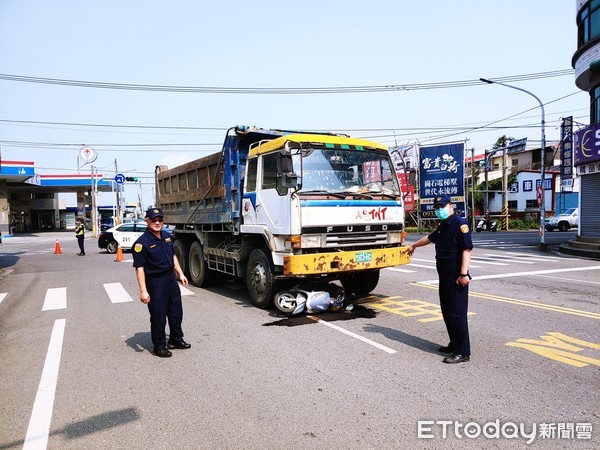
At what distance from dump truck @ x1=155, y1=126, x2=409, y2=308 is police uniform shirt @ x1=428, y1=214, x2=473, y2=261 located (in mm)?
2136

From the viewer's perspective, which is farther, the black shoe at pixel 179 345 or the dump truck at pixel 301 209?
the dump truck at pixel 301 209

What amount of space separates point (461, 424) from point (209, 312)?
16.3 ft

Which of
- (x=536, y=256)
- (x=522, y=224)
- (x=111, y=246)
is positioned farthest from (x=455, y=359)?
(x=522, y=224)

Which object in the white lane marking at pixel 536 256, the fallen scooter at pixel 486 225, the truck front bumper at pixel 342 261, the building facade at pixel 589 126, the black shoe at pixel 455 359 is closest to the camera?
the black shoe at pixel 455 359

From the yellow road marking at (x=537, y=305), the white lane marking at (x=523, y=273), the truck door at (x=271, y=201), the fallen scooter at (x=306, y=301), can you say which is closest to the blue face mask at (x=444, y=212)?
the truck door at (x=271, y=201)

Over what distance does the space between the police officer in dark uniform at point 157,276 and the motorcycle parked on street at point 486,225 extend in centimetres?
3110

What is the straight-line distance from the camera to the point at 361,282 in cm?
861

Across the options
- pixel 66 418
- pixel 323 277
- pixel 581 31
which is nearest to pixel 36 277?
pixel 323 277

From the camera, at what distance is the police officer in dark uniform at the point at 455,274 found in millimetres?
4742

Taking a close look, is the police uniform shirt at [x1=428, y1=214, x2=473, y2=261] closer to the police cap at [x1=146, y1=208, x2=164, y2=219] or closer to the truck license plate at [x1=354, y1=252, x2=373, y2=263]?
the truck license plate at [x1=354, y1=252, x2=373, y2=263]

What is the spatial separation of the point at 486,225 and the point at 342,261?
30452mm

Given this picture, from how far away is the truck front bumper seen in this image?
6.54 meters

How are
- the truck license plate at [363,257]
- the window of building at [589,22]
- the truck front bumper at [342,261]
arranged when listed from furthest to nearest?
the window of building at [589,22] < the truck license plate at [363,257] < the truck front bumper at [342,261]

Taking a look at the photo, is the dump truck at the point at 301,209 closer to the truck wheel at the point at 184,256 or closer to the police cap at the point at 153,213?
the police cap at the point at 153,213
